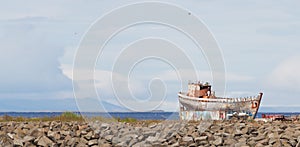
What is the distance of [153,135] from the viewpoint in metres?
19.7

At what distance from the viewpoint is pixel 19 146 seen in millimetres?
19203

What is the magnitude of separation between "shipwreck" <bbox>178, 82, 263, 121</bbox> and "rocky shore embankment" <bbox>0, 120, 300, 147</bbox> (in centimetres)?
2448

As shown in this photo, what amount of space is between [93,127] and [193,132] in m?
3.51

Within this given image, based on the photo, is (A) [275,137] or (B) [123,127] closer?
(A) [275,137]

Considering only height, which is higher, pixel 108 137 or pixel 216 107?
pixel 216 107

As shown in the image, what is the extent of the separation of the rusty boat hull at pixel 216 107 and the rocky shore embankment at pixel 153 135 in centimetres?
2393

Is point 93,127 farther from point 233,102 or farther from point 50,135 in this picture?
point 233,102

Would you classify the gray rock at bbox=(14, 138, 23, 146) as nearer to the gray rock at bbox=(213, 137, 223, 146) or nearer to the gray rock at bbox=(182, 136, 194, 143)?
the gray rock at bbox=(182, 136, 194, 143)

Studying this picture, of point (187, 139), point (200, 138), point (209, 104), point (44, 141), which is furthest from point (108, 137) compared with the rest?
point (209, 104)

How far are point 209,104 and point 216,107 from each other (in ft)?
2.99

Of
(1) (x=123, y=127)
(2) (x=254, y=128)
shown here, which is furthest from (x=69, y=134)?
(2) (x=254, y=128)

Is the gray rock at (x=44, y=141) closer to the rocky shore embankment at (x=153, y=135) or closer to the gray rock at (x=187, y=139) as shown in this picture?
the rocky shore embankment at (x=153, y=135)

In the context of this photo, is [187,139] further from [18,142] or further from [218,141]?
[18,142]

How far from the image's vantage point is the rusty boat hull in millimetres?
45688
